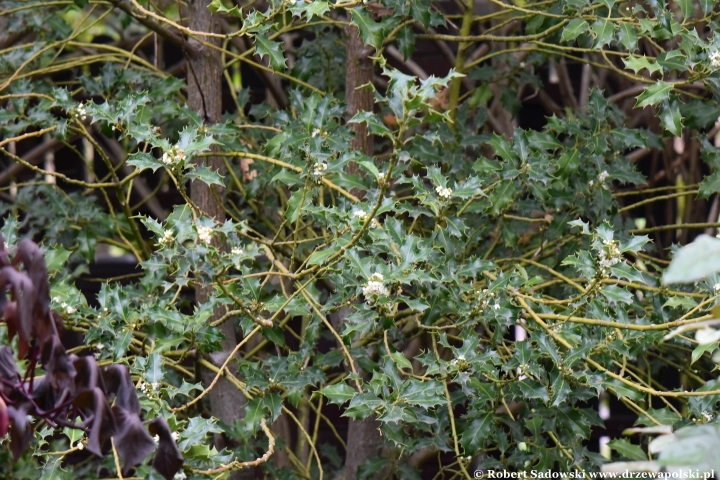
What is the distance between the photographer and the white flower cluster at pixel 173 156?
1.80m

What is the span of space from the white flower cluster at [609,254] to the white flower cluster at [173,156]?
0.92 metres

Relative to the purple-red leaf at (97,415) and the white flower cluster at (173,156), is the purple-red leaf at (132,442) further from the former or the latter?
the white flower cluster at (173,156)

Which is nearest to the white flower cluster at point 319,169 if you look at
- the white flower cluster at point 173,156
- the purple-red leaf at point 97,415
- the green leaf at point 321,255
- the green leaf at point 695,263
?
the green leaf at point 321,255

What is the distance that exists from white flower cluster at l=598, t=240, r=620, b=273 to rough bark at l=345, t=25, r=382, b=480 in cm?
93

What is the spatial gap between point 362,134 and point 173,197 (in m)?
1.29

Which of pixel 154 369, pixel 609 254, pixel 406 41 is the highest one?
pixel 406 41

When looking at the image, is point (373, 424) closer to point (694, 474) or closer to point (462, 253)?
point (462, 253)

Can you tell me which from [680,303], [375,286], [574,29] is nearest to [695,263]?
[375,286]

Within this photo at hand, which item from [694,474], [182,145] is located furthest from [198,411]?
[694,474]

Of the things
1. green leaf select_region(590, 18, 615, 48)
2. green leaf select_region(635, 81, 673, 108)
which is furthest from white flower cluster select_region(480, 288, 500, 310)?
green leaf select_region(590, 18, 615, 48)

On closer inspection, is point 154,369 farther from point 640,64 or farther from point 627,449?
point 640,64

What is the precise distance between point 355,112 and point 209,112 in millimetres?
437

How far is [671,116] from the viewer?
83.0 inches

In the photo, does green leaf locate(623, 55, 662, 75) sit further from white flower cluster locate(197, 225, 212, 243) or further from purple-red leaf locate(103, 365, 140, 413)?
purple-red leaf locate(103, 365, 140, 413)
